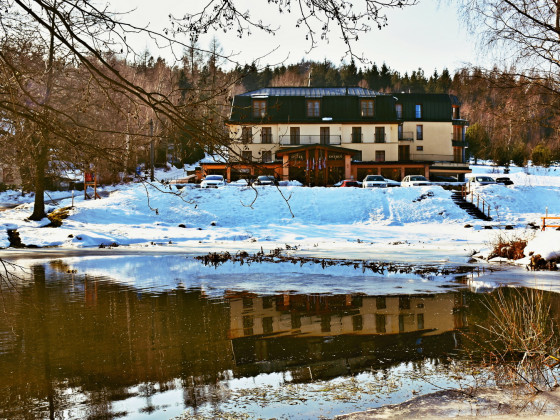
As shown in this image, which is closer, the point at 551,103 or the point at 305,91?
the point at 551,103

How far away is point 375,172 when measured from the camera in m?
57.7

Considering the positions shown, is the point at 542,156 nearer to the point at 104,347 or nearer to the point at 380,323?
the point at 380,323

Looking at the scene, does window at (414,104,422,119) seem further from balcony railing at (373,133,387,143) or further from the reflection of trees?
the reflection of trees

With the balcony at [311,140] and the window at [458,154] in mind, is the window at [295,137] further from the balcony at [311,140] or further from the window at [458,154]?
the window at [458,154]

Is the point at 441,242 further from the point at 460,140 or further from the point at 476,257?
the point at 460,140

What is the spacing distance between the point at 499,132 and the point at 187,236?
21.4 metres

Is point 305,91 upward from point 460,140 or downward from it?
upward

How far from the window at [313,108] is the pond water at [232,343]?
142ft

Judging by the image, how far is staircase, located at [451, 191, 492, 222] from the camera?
3812 cm

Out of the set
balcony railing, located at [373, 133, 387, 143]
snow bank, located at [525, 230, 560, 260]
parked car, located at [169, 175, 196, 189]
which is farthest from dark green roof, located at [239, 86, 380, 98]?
snow bank, located at [525, 230, 560, 260]

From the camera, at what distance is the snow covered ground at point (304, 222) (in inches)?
1094

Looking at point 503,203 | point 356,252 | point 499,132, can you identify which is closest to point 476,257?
point 356,252

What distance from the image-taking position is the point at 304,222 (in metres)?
37.9

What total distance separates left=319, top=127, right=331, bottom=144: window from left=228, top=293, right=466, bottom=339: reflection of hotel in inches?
1772
